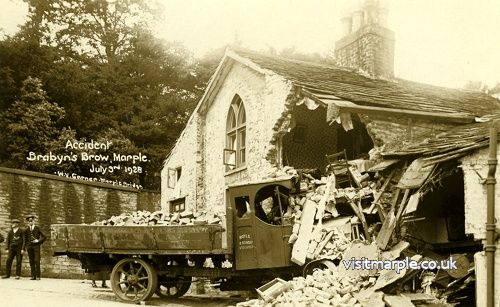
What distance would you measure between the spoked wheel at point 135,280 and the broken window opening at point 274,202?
7.76 ft

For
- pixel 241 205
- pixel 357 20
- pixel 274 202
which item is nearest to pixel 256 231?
pixel 241 205

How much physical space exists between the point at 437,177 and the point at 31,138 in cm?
1740

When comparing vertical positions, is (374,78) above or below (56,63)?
below

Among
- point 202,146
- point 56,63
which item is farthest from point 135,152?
point 202,146

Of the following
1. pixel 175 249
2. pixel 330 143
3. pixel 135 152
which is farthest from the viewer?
pixel 135 152

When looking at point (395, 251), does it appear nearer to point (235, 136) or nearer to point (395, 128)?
point (395, 128)

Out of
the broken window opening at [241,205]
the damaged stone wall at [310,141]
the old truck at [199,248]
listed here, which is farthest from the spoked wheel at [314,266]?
the damaged stone wall at [310,141]

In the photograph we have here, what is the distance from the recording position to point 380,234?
393 inches

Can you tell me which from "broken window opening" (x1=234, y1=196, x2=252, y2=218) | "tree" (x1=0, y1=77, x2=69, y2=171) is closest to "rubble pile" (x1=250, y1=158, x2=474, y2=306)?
"broken window opening" (x1=234, y1=196, x2=252, y2=218)

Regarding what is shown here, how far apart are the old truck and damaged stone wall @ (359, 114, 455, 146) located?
2.51 m

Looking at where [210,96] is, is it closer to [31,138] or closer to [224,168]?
[224,168]

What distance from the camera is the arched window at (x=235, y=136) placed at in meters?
16.3

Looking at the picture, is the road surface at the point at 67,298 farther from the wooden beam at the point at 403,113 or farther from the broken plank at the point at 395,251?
the wooden beam at the point at 403,113

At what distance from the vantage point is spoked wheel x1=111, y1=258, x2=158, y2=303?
1149 centimetres
